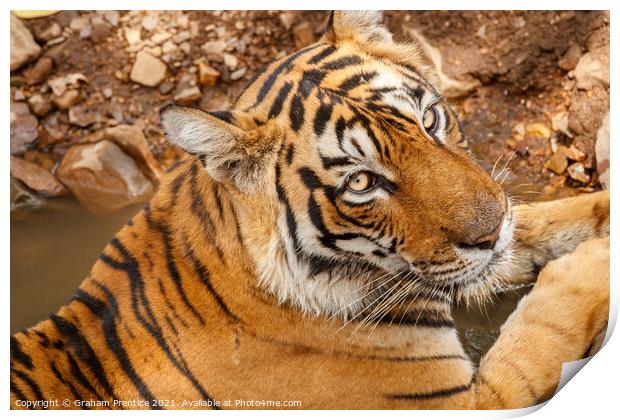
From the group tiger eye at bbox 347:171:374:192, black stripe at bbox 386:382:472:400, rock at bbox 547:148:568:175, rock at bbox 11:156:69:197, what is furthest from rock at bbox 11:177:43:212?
rock at bbox 547:148:568:175

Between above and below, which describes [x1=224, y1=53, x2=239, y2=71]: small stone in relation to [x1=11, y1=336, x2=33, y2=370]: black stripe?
above

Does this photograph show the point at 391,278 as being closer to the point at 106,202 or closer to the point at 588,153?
the point at 588,153

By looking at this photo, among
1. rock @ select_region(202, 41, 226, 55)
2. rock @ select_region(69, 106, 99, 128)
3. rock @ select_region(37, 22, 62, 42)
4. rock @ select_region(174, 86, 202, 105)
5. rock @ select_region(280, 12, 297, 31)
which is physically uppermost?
rock @ select_region(37, 22, 62, 42)

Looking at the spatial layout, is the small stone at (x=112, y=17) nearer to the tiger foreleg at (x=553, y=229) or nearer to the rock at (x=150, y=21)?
the rock at (x=150, y=21)

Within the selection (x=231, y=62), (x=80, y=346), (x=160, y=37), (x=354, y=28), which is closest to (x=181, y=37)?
(x=160, y=37)

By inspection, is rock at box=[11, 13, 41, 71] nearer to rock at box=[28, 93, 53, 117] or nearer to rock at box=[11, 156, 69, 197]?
rock at box=[28, 93, 53, 117]

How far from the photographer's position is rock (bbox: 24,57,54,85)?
154 cm

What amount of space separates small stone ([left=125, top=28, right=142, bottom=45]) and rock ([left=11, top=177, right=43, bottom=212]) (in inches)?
15.3

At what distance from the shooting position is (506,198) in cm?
124

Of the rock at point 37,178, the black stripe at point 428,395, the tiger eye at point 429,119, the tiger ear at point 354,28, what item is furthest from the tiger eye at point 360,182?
the rock at point 37,178

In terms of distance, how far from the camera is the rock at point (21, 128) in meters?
1.52

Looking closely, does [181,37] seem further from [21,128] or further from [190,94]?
[21,128]

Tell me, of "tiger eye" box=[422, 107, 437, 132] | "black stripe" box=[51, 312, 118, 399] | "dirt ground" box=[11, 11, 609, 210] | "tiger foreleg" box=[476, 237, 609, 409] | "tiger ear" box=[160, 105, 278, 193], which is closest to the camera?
"tiger ear" box=[160, 105, 278, 193]

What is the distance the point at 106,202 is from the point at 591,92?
1.11m
